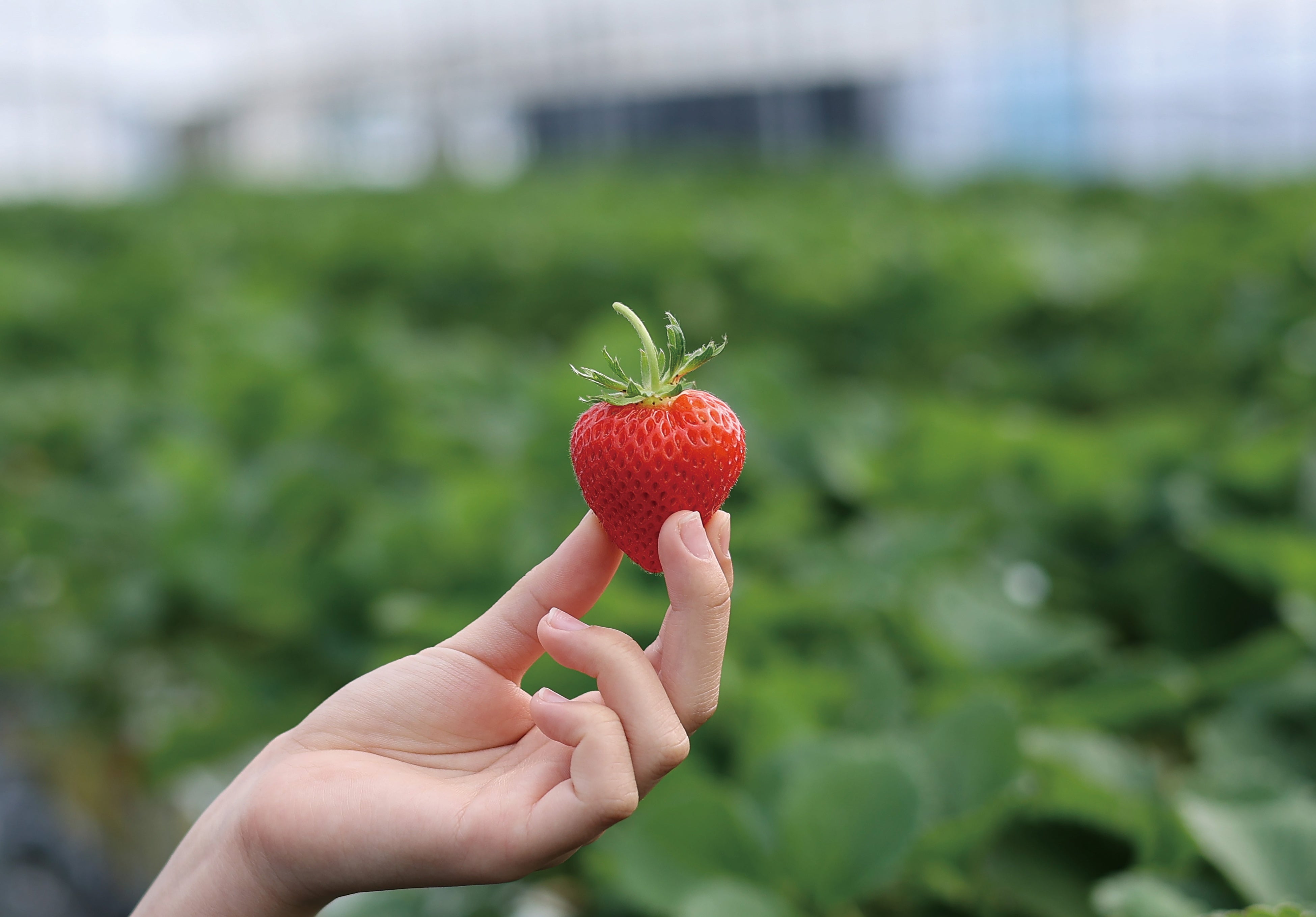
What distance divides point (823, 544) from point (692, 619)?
87cm

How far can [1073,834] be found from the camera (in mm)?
833

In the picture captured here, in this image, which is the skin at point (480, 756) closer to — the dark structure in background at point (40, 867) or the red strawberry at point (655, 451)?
the red strawberry at point (655, 451)

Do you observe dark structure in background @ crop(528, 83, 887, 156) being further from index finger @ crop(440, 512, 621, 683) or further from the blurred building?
index finger @ crop(440, 512, 621, 683)

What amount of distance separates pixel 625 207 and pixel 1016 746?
3788mm

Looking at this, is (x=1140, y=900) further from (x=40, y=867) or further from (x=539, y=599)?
(x=40, y=867)

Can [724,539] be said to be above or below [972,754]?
above

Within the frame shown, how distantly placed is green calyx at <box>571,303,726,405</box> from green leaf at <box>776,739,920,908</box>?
326 mm

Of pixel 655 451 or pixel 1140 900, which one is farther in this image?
pixel 1140 900

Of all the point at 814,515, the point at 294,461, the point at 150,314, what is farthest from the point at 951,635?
the point at 150,314

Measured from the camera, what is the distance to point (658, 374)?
0.53m

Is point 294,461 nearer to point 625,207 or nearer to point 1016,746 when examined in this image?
point 1016,746

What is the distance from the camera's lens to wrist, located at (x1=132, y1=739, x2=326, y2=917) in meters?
0.51

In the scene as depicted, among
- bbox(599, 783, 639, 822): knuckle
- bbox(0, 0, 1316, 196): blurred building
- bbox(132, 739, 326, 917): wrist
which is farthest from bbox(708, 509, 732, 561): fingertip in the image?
bbox(0, 0, 1316, 196): blurred building

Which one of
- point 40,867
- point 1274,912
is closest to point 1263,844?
point 1274,912
